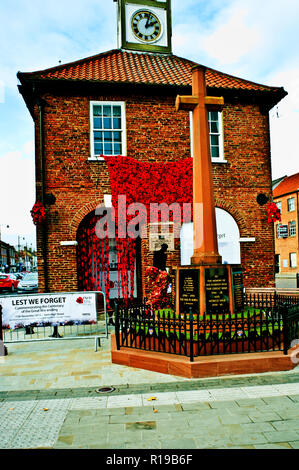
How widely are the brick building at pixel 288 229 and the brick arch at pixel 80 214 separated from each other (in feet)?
98.2

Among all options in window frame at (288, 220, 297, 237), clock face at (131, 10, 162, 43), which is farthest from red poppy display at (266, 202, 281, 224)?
window frame at (288, 220, 297, 237)

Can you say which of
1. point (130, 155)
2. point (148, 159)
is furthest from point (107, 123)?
point (148, 159)

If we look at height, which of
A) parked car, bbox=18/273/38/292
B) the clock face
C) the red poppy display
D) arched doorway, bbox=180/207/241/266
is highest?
the clock face

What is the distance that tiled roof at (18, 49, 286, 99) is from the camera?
12570 millimetres

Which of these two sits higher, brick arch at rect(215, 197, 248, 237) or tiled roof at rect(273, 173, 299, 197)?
tiled roof at rect(273, 173, 299, 197)

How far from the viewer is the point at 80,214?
12172 millimetres

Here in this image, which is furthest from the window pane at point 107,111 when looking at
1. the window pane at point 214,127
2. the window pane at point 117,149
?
the window pane at point 214,127

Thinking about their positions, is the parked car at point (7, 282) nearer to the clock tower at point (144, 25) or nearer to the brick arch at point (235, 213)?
the clock tower at point (144, 25)

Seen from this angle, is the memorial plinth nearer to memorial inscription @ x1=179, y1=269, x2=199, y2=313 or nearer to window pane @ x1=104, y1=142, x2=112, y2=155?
memorial inscription @ x1=179, y1=269, x2=199, y2=313

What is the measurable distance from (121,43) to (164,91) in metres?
4.27

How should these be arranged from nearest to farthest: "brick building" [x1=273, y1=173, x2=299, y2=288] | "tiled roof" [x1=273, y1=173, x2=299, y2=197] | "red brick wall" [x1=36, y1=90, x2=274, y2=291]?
"red brick wall" [x1=36, y1=90, x2=274, y2=291], "brick building" [x1=273, y1=173, x2=299, y2=288], "tiled roof" [x1=273, y1=173, x2=299, y2=197]

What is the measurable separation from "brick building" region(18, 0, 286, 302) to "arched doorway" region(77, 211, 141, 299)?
1.6 inches

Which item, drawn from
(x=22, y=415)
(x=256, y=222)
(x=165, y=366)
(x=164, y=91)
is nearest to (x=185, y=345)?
(x=165, y=366)

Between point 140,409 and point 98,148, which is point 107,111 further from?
point 140,409
